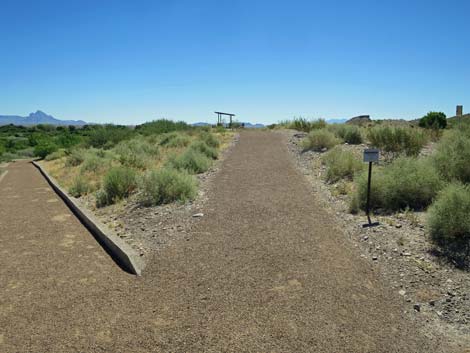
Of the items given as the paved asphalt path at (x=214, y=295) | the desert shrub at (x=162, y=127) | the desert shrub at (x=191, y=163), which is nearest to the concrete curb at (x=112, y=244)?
the paved asphalt path at (x=214, y=295)

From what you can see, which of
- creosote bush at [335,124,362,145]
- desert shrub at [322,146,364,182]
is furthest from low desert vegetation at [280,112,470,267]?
creosote bush at [335,124,362,145]

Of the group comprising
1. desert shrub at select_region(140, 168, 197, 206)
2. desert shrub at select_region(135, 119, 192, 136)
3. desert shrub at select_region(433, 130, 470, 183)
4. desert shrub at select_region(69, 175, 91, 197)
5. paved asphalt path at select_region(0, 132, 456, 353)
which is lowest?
paved asphalt path at select_region(0, 132, 456, 353)

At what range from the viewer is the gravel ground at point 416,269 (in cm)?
430

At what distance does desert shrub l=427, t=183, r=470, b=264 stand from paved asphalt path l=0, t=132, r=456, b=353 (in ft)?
4.05

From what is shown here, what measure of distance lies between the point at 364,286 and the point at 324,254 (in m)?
0.98

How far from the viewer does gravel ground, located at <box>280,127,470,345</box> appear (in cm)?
430

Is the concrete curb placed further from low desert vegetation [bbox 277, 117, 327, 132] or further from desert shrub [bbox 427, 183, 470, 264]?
low desert vegetation [bbox 277, 117, 327, 132]

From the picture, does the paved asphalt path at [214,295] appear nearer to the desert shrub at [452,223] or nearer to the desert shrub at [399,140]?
the desert shrub at [452,223]

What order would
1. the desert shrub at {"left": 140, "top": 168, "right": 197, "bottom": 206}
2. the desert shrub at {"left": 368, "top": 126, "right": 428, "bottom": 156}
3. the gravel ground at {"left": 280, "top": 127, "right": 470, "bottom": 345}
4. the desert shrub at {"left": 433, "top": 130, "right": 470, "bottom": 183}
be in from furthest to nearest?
the desert shrub at {"left": 368, "top": 126, "right": 428, "bottom": 156} → the desert shrub at {"left": 140, "top": 168, "right": 197, "bottom": 206} → the desert shrub at {"left": 433, "top": 130, "right": 470, "bottom": 183} → the gravel ground at {"left": 280, "top": 127, "right": 470, "bottom": 345}

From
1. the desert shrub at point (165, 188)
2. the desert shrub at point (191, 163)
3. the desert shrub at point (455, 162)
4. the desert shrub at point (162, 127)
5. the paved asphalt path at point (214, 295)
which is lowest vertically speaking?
the paved asphalt path at point (214, 295)

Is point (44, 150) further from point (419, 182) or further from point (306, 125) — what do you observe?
point (419, 182)

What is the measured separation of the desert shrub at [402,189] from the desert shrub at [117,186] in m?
6.06

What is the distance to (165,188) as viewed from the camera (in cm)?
962

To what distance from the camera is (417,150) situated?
1277cm
